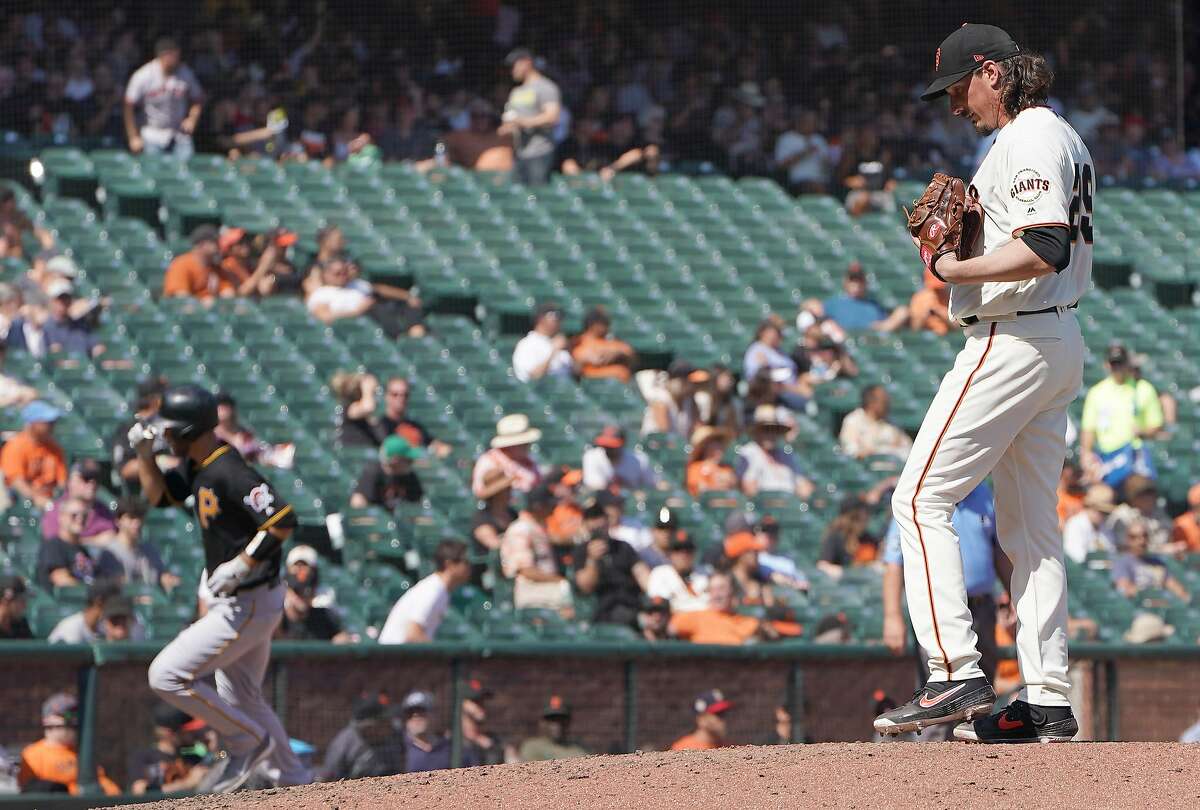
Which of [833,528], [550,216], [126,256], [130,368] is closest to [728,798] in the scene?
[833,528]

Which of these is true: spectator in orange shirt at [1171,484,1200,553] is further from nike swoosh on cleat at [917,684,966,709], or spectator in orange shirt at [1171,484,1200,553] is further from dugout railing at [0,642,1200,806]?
nike swoosh on cleat at [917,684,966,709]

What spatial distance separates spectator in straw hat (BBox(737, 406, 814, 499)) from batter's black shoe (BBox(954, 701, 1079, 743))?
20.2 ft

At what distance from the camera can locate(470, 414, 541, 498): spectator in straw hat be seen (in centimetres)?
1039

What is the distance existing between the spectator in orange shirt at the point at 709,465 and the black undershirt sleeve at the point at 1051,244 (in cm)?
650

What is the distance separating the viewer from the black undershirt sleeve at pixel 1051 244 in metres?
4.34

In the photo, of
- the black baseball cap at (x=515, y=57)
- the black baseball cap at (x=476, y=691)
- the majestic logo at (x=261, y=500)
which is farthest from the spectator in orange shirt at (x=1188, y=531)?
the majestic logo at (x=261, y=500)

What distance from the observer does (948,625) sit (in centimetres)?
Answer: 458

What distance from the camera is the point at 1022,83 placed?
4.57 metres

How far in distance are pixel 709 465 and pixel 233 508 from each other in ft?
15.7

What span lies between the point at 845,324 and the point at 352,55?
16.7ft

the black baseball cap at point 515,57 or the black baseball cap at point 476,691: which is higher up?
the black baseball cap at point 515,57

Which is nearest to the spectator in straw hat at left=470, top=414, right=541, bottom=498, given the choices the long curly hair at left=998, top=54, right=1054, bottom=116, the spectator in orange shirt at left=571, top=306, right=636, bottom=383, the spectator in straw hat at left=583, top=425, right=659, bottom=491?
the spectator in straw hat at left=583, top=425, right=659, bottom=491

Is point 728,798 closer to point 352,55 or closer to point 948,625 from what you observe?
point 948,625

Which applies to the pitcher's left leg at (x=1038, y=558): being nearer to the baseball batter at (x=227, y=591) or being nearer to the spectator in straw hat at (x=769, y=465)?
the baseball batter at (x=227, y=591)
